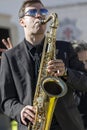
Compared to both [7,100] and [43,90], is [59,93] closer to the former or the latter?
[43,90]

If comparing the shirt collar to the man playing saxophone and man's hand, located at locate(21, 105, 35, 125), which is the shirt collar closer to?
the man playing saxophone

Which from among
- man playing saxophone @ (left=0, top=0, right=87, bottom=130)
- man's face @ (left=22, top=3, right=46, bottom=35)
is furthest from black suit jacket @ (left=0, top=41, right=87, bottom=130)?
man's face @ (left=22, top=3, right=46, bottom=35)

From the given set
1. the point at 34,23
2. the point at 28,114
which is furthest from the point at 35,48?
the point at 28,114

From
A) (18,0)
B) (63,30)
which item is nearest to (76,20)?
(63,30)

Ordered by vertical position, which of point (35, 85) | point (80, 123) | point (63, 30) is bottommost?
point (63, 30)

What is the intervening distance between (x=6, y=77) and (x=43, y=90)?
1.11ft

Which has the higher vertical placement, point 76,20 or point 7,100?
point 7,100

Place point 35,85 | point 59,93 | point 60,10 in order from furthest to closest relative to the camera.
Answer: point 60,10 < point 35,85 < point 59,93

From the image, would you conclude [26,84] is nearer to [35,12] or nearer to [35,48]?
[35,48]

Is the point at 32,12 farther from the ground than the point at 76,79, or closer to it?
farther from the ground

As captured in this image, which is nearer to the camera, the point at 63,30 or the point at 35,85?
the point at 35,85

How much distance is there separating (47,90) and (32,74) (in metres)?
0.22

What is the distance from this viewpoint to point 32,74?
11.2ft

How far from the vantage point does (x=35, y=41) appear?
3545 mm
